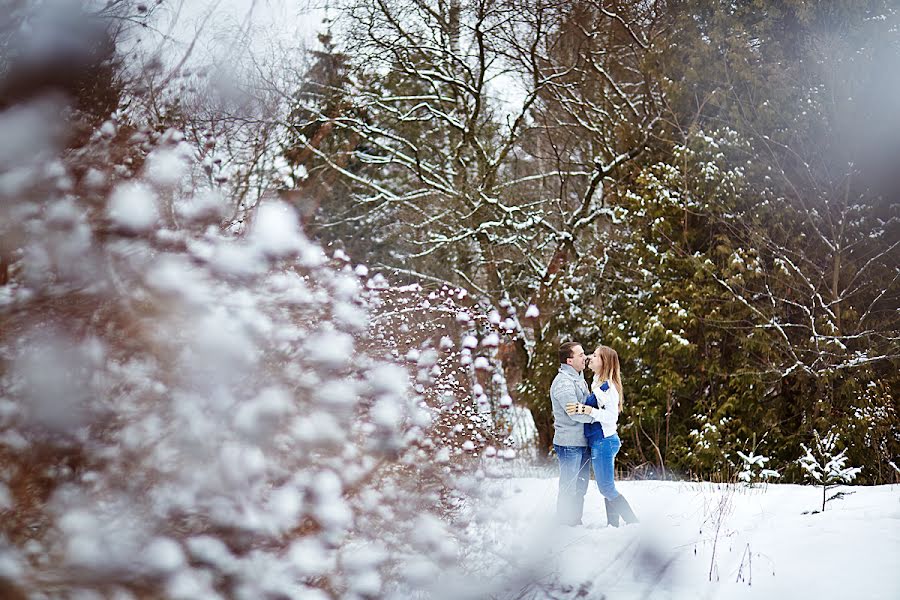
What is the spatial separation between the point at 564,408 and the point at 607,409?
0.81 ft

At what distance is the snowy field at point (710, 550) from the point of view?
125 inches

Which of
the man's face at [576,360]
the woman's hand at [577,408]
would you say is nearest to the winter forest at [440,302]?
the woman's hand at [577,408]

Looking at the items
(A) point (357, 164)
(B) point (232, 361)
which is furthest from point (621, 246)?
(B) point (232, 361)

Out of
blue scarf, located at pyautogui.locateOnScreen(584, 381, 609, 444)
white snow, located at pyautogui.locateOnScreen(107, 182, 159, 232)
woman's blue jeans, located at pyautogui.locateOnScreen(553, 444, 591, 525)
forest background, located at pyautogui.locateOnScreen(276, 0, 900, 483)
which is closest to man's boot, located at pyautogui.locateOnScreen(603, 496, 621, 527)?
woman's blue jeans, located at pyautogui.locateOnScreen(553, 444, 591, 525)

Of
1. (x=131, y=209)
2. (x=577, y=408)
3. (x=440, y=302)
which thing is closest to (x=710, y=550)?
(x=577, y=408)

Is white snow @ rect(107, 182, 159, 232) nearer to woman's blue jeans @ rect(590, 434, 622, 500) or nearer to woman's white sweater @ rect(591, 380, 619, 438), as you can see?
woman's white sweater @ rect(591, 380, 619, 438)

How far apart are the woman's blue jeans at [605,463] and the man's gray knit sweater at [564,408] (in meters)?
0.08

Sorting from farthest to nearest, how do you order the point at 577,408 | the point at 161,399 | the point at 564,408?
the point at 564,408 < the point at 577,408 < the point at 161,399

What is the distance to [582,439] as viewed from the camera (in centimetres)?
413

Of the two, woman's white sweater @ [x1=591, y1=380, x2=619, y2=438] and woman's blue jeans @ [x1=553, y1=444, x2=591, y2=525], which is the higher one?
woman's white sweater @ [x1=591, y1=380, x2=619, y2=438]

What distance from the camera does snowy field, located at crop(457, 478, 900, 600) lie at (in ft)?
10.4

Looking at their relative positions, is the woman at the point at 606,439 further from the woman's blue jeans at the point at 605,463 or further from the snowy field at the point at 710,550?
the snowy field at the point at 710,550

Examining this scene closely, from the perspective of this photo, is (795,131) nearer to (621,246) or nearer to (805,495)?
(621,246)

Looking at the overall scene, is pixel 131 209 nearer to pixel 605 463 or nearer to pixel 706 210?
pixel 605 463
